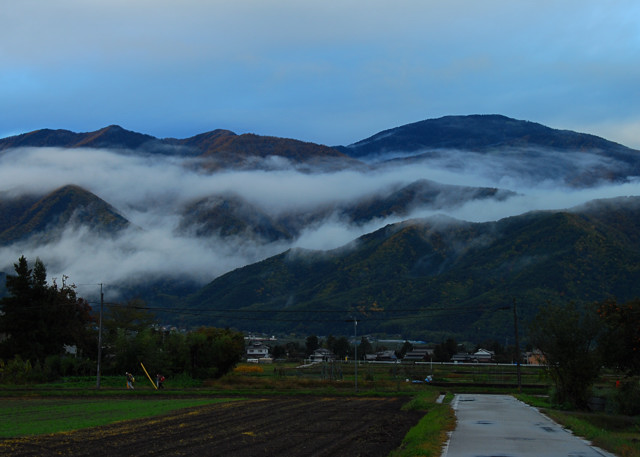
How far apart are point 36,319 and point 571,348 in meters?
53.6

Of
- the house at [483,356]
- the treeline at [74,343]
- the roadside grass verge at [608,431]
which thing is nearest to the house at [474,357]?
the house at [483,356]

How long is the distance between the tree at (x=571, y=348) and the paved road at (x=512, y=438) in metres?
12.2

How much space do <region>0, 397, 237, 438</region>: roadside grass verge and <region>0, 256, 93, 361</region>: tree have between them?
2546 centimetres

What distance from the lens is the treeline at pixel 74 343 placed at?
234ft

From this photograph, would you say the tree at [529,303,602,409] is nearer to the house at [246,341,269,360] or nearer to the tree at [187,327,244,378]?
the tree at [187,327,244,378]

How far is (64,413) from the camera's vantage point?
3569 centimetres

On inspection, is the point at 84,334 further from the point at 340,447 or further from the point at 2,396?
the point at 340,447

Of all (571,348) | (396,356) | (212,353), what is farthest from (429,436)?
(396,356)

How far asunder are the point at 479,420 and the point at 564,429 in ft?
14.0

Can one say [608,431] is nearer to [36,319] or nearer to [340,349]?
[36,319]

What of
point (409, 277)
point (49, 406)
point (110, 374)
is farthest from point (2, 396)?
point (409, 277)

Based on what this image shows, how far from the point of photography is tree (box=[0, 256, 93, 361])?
7162cm

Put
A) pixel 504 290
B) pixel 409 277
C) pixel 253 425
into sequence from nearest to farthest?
1. pixel 253 425
2. pixel 504 290
3. pixel 409 277

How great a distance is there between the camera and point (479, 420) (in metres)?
30.9
